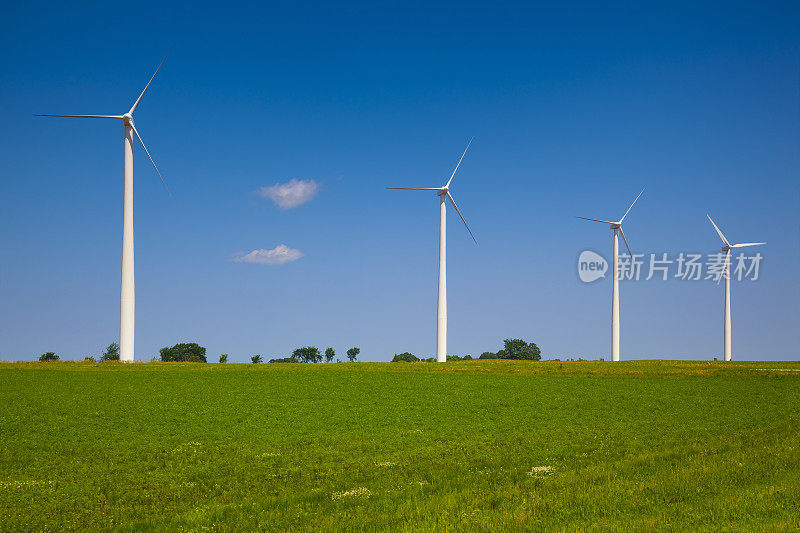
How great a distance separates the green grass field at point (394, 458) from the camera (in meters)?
14.1

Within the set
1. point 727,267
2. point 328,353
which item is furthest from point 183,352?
point 727,267

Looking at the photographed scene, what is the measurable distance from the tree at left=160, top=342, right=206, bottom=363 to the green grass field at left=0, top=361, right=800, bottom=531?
9557cm

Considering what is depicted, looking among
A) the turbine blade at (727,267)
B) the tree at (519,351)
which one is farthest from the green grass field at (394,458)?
the tree at (519,351)

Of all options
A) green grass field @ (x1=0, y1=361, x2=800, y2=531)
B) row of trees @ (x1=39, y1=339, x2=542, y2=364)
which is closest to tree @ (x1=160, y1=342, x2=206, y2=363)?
row of trees @ (x1=39, y1=339, x2=542, y2=364)

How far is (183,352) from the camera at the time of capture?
5463 inches

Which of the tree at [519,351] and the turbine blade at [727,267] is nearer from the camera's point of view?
the turbine blade at [727,267]

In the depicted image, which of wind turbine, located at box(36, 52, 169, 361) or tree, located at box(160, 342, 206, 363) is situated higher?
wind turbine, located at box(36, 52, 169, 361)

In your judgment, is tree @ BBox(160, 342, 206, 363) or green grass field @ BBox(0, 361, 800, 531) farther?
tree @ BBox(160, 342, 206, 363)

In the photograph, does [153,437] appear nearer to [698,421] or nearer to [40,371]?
[698,421]

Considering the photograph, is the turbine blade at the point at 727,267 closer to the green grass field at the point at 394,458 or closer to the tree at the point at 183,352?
the green grass field at the point at 394,458

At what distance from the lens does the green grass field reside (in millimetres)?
14086

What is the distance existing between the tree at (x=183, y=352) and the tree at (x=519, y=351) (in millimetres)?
79838

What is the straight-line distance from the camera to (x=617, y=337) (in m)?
95.6

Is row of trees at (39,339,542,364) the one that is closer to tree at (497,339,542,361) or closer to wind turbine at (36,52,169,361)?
tree at (497,339,542,361)
